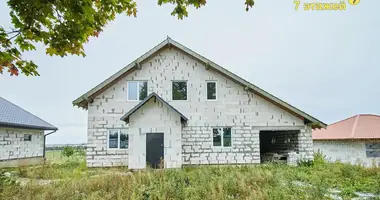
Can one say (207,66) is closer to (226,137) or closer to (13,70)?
(226,137)

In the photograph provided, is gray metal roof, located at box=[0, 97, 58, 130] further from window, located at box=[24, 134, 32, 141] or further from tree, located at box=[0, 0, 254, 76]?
tree, located at box=[0, 0, 254, 76]

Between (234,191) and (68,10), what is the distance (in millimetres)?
6284

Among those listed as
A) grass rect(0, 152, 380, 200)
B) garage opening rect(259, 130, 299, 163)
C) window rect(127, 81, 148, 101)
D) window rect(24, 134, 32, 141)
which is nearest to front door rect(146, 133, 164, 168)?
window rect(127, 81, 148, 101)

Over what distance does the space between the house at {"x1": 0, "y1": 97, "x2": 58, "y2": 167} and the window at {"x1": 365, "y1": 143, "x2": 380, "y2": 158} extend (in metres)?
24.1

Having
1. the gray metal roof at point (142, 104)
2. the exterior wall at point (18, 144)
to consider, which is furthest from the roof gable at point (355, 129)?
the exterior wall at point (18, 144)

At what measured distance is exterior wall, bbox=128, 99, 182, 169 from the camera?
45.9 ft

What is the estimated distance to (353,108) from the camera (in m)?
42.0

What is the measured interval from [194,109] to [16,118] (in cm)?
1281

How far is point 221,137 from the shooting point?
15.5 meters

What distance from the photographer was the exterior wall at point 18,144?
57.1 ft

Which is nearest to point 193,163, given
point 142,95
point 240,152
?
point 240,152

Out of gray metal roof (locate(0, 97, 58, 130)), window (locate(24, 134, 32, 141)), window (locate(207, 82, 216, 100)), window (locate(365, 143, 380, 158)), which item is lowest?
window (locate(365, 143, 380, 158))

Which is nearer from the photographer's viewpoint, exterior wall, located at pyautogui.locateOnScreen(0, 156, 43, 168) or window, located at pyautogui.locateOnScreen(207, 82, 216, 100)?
window, located at pyautogui.locateOnScreen(207, 82, 216, 100)

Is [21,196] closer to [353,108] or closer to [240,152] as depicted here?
[240,152]
